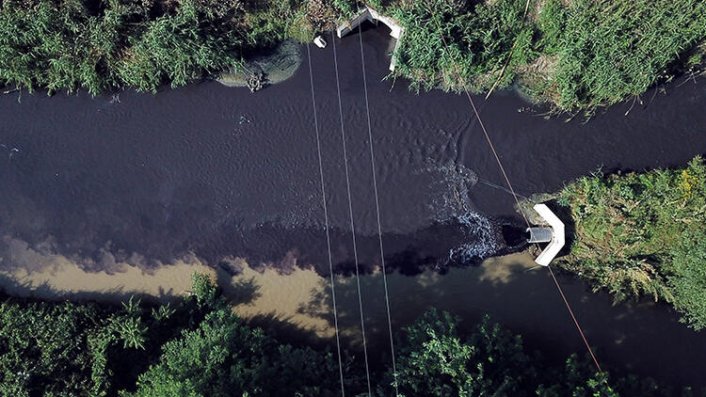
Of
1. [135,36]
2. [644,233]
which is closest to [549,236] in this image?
[644,233]

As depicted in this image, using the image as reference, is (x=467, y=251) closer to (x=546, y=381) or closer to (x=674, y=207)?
(x=546, y=381)

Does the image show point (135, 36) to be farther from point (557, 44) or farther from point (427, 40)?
point (557, 44)

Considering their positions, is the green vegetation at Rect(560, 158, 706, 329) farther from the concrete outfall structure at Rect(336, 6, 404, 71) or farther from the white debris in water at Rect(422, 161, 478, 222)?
the concrete outfall structure at Rect(336, 6, 404, 71)

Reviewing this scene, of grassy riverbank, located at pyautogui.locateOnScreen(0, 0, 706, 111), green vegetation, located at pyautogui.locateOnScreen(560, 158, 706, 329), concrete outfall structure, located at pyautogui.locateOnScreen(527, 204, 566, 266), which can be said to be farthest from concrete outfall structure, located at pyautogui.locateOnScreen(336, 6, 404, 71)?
green vegetation, located at pyautogui.locateOnScreen(560, 158, 706, 329)

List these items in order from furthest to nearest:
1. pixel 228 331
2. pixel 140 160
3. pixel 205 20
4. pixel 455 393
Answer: pixel 140 160
pixel 205 20
pixel 228 331
pixel 455 393

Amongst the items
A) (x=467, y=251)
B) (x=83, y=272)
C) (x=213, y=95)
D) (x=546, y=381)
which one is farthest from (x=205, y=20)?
(x=546, y=381)

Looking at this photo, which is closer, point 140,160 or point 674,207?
point 674,207
